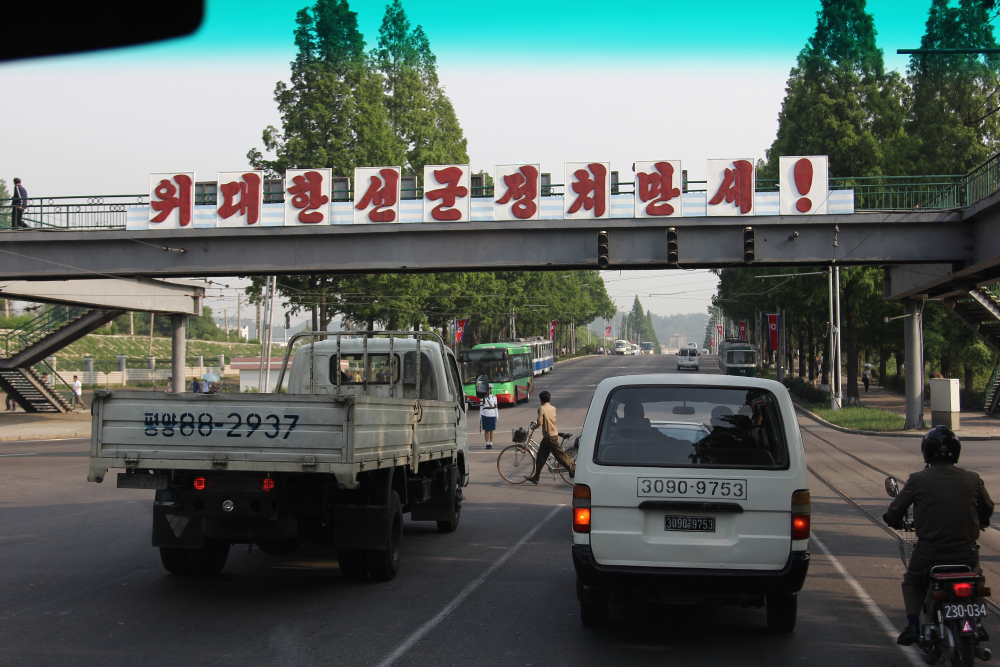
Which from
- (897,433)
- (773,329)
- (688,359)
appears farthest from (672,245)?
(688,359)

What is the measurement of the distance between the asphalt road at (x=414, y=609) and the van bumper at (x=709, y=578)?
49cm

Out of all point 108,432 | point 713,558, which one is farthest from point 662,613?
point 108,432

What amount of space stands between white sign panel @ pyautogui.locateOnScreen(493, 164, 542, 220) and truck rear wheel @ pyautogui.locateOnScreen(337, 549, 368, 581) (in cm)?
1681

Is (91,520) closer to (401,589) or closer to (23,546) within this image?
(23,546)

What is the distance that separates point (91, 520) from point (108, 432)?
5.77 m

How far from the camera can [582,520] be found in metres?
6.12

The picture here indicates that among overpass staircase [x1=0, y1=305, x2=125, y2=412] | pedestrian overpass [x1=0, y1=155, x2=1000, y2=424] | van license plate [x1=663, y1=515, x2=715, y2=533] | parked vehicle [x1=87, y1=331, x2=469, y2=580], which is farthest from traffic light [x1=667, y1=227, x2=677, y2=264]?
overpass staircase [x1=0, y1=305, x2=125, y2=412]

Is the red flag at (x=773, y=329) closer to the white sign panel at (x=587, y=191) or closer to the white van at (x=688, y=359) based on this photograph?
the white van at (x=688, y=359)

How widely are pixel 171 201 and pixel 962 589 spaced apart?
2379 cm

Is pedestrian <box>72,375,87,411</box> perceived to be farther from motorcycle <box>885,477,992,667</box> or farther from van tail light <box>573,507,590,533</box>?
motorcycle <box>885,477,992,667</box>

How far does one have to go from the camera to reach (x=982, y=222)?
21.6m

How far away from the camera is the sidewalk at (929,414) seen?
27000 mm

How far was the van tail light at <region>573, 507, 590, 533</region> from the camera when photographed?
20.0 ft

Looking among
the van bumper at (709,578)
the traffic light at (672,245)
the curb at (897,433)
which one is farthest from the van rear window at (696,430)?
the curb at (897,433)
